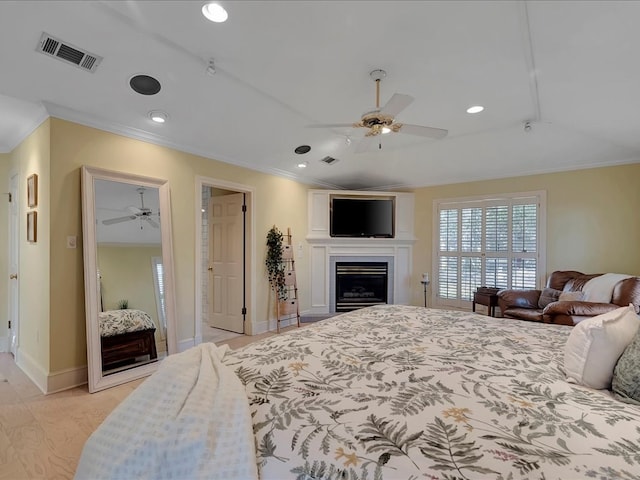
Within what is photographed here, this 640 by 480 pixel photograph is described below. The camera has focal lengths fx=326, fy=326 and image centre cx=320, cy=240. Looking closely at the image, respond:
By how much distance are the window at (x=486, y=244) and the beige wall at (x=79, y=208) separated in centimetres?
317

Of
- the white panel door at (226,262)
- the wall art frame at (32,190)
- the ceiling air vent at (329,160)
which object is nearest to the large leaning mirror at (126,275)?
the wall art frame at (32,190)

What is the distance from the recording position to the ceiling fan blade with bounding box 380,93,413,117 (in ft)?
7.65

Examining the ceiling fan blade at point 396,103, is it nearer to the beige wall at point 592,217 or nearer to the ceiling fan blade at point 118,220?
the ceiling fan blade at point 118,220

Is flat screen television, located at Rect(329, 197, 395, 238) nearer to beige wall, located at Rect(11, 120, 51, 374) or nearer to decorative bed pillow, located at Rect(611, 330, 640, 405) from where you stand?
beige wall, located at Rect(11, 120, 51, 374)

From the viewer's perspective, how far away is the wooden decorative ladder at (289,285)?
5.29 m

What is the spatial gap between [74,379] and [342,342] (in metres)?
2.82

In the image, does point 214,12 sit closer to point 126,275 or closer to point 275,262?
point 126,275

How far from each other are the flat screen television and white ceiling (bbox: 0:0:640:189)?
1818 mm

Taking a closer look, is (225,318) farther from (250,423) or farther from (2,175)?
(250,423)

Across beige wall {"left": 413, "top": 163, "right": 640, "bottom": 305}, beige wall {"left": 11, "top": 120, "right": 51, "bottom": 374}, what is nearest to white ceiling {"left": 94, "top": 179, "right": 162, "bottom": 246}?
beige wall {"left": 11, "top": 120, "right": 51, "bottom": 374}

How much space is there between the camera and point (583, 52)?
2365mm

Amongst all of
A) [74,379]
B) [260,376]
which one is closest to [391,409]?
[260,376]

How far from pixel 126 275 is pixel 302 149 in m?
2.72

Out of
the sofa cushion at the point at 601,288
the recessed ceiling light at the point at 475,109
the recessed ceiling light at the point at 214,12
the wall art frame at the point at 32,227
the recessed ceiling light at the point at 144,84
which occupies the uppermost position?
the recessed ceiling light at the point at 214,12
